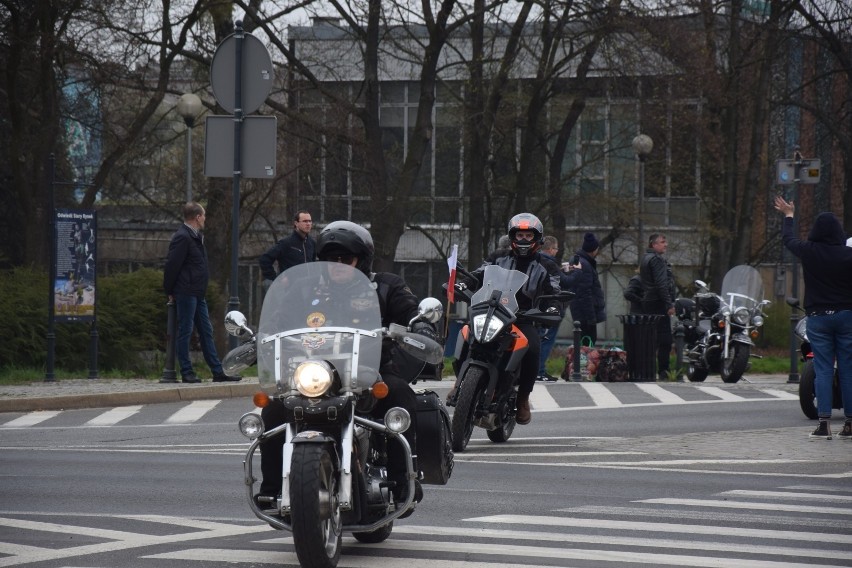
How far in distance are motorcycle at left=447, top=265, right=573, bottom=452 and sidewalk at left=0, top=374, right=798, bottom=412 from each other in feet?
17.4

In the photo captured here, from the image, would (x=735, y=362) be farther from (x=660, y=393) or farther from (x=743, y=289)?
(x=660, y=393)

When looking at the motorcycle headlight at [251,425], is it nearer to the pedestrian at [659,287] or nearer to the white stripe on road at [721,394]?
the white stripe on road at [721,394]

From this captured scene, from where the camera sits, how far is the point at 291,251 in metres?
17.9

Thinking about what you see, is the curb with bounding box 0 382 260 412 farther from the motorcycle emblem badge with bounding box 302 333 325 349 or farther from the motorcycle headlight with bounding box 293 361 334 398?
the motorcycle headlight with bounding box 293 361 334 398

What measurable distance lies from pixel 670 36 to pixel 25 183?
1204 centimetres

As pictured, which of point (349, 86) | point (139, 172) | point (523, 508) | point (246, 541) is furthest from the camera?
point (139, 172)

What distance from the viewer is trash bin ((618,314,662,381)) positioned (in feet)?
67.8

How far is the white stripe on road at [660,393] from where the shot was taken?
695 inches

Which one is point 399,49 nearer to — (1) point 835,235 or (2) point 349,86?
(2) point 349,86

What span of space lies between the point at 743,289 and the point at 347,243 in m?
14.6

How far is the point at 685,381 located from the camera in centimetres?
2158

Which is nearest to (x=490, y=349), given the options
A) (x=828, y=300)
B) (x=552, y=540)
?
(x=828, y=300)

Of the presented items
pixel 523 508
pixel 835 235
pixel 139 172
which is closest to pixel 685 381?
pixel 835 235

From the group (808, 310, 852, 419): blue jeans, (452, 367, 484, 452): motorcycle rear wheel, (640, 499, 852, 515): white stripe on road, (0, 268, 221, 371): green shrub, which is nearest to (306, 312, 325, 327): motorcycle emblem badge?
(640, 499, 852, 515): white stripe on road
